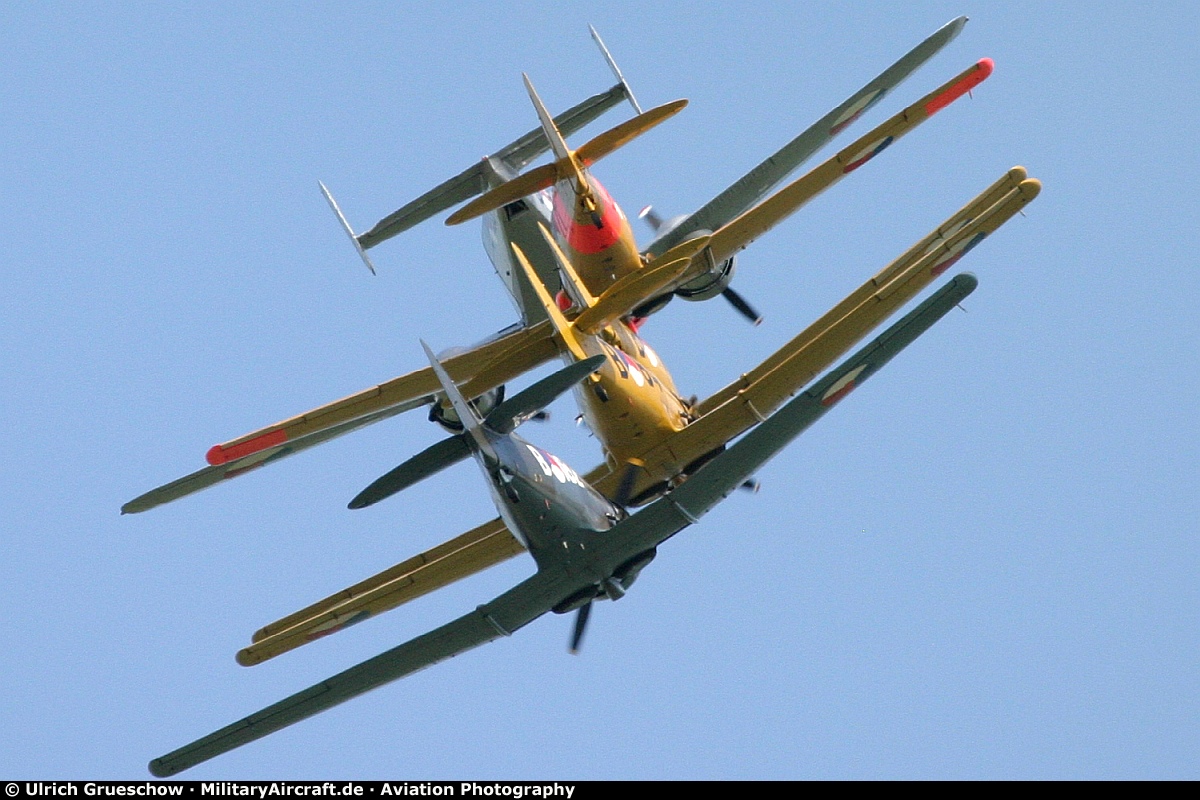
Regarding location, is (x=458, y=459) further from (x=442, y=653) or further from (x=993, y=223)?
(x=993, y=223)

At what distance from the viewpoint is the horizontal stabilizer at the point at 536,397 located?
98.4 feet

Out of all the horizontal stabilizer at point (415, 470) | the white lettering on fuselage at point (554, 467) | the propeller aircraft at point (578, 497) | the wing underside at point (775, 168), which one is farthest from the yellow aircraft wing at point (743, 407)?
the horizontal stabilizer at point (415, 470)

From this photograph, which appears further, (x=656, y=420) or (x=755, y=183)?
(x=755, y=183)

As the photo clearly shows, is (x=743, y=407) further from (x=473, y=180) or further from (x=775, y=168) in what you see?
(x=473, y=180)

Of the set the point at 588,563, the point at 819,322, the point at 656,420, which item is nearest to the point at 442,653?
the point at 588,563

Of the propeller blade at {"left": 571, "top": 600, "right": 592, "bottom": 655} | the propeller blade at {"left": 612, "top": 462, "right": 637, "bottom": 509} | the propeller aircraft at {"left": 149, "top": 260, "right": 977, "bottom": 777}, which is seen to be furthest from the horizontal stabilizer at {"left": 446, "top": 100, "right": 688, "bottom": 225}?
the propeller blade at {"left": 571, "top": 600, "right": 592, "bottom": 655}

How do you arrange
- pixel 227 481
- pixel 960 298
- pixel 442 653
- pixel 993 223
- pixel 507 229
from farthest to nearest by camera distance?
pixel 507 229 → pixel 227 481 → pixel 993 223 → pixel 442 653 → pixel 960 298

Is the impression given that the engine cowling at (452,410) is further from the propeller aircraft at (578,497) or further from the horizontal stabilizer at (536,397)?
the horizontal stabilizer at (536,397)

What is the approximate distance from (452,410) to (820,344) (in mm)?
7969

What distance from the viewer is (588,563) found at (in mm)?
31766

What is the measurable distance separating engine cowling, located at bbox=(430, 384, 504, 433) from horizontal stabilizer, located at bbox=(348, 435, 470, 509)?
10001 millimetres

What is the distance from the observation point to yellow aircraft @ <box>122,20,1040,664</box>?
1432 inches

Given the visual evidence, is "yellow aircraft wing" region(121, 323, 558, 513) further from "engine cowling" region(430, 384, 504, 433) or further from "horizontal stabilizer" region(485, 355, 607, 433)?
"horizontal stabilizer" region(485, 355, 607, 433)

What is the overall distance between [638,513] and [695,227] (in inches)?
385
